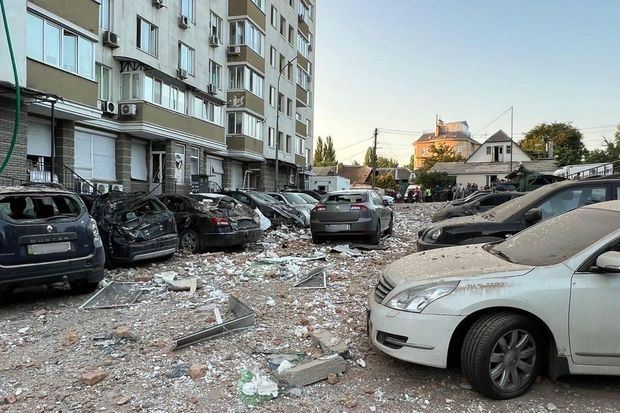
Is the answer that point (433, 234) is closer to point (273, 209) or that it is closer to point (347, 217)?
point (347, 217)

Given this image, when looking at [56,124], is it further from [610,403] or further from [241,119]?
[610,403]

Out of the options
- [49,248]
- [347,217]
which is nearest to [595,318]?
[49,248]

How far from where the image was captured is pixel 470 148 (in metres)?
91.9

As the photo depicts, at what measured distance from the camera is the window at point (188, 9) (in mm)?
23312

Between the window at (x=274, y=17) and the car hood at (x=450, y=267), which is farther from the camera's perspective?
the window at (x=274, y=17)

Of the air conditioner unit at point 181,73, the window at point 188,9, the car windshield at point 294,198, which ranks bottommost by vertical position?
the car windshield at point 294,198

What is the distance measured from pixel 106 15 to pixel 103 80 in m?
2.56

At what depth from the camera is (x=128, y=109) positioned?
749 inches

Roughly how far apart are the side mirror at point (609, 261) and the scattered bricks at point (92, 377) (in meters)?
4.08

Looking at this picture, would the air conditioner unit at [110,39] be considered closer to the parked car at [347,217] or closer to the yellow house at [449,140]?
the parked car at [347,217]

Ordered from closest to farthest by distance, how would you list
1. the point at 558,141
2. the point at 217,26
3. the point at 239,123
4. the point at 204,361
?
the point at 204,361 < the point at 217,26 < the point at 239,123 < the point at 558,141

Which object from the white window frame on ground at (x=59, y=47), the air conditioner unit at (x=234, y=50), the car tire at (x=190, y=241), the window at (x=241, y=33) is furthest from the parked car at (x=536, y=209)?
the window at (x=241, y=33)

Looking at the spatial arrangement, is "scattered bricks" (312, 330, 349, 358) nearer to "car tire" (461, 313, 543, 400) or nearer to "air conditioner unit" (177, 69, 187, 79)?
"car tire" (461, 313, 543, 400)

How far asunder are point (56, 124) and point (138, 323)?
44.8 feet
